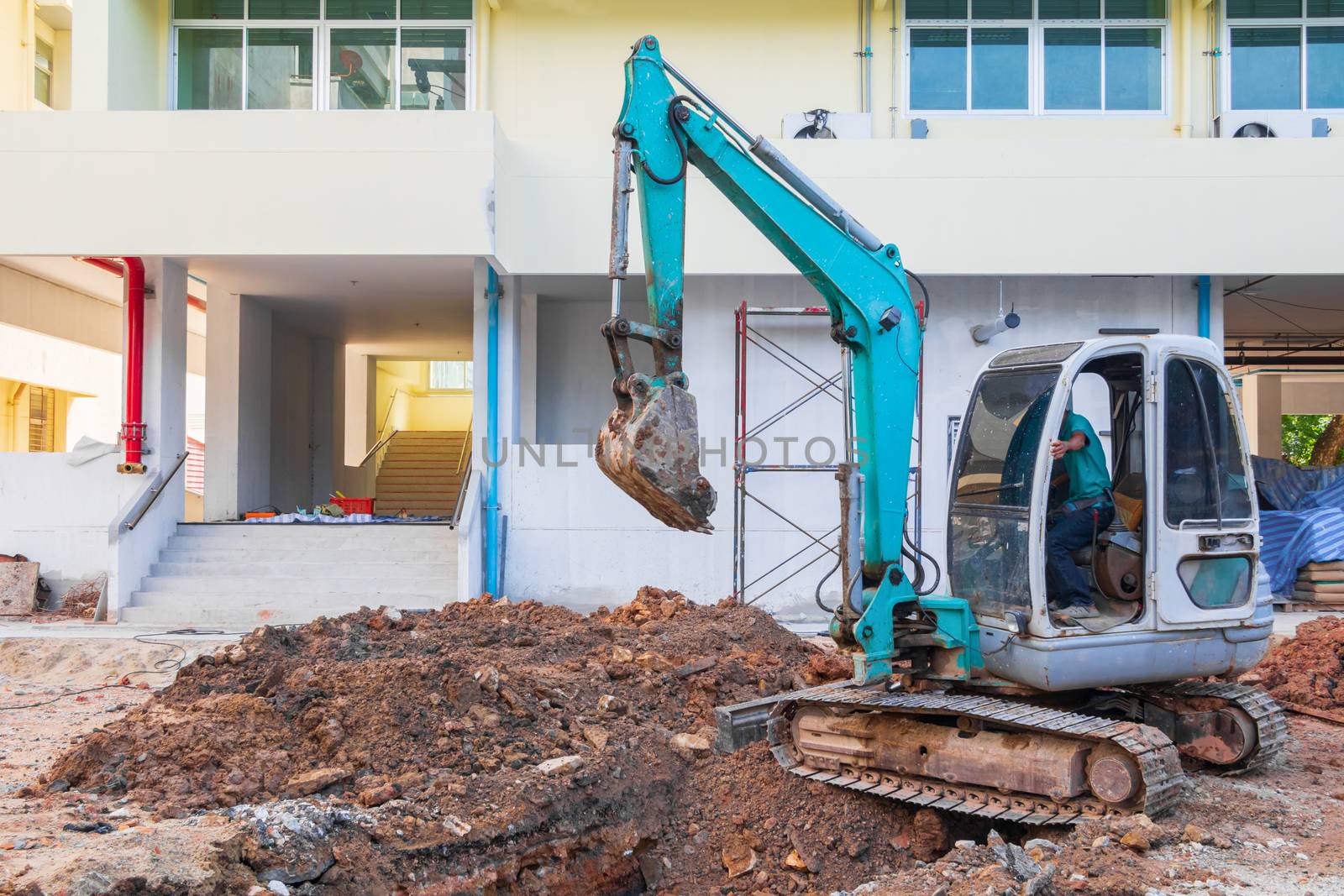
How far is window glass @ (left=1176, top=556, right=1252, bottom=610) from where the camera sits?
582 cm

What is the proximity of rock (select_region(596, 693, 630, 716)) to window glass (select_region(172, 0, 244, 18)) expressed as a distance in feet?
40.0

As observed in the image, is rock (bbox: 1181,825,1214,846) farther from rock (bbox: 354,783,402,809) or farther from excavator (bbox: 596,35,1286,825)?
rock (bbox: 354,783,402,809)

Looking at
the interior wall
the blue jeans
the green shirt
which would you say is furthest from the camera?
the interior wall

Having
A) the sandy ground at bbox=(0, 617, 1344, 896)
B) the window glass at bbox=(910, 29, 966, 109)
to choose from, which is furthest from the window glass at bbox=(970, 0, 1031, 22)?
the sandy ground at bbox=(0, 617, 1344, 896)

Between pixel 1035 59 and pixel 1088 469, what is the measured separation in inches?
402

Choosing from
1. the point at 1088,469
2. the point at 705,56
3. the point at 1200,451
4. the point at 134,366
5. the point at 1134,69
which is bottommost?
the point at 1088,469

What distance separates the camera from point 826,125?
44.7 feet

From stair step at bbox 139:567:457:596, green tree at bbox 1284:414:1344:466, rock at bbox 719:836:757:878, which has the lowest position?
rock at bbox 719:836:757:878

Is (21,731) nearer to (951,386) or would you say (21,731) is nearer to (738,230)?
(738,230)

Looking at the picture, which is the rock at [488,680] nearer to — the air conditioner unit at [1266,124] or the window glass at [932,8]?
the window glass at [932,8]

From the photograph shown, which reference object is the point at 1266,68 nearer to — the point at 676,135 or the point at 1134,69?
the point at 1134,69

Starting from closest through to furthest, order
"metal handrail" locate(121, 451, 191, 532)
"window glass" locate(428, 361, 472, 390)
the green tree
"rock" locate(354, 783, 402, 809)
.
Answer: "rock" locate(354, 783, 402, 809) < "metal handrail" locate(121, 451, 191, 532) < "window glass" locate(428, 361, 472, 390) < the green tree

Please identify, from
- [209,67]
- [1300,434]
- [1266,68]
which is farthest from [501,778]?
[1300,434]

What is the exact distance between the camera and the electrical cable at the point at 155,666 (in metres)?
8.53
